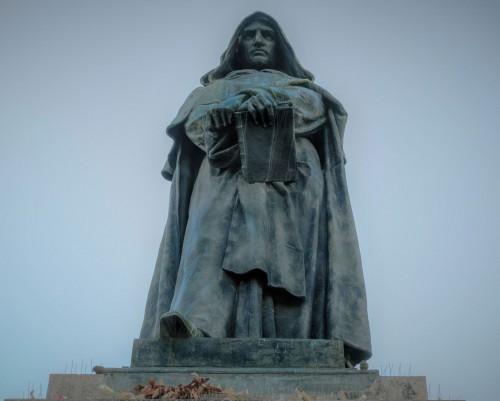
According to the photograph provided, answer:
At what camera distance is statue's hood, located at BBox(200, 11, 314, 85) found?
983 centimetres

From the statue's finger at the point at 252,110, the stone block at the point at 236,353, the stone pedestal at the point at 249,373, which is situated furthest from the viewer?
the statue's finger at the point at 252,110

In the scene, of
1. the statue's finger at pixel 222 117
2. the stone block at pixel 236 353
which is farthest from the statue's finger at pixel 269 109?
the stone block at pixel 236 353

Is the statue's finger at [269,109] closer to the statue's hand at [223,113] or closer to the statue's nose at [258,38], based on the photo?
the statue's hand at [223,113]

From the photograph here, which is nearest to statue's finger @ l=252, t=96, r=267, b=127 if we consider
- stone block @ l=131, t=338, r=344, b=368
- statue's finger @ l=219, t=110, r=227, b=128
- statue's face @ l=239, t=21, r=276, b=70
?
statue's finger @ l=219, t=110, r=227, b=128

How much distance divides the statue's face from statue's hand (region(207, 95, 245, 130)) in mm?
2005

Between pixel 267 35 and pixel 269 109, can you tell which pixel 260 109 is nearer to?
pixel 269 109

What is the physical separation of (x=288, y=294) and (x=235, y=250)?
2.25ft

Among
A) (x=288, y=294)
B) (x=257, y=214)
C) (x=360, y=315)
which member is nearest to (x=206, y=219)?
(x=257, y=214)

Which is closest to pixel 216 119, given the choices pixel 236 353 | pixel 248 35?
pixel 248 35

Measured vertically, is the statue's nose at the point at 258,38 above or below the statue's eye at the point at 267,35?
below

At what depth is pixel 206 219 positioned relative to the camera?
25.5ft

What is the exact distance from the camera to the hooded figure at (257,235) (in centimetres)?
721

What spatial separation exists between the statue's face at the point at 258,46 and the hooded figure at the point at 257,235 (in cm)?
69

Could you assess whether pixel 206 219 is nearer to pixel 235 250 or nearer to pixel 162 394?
pixel 235 250
